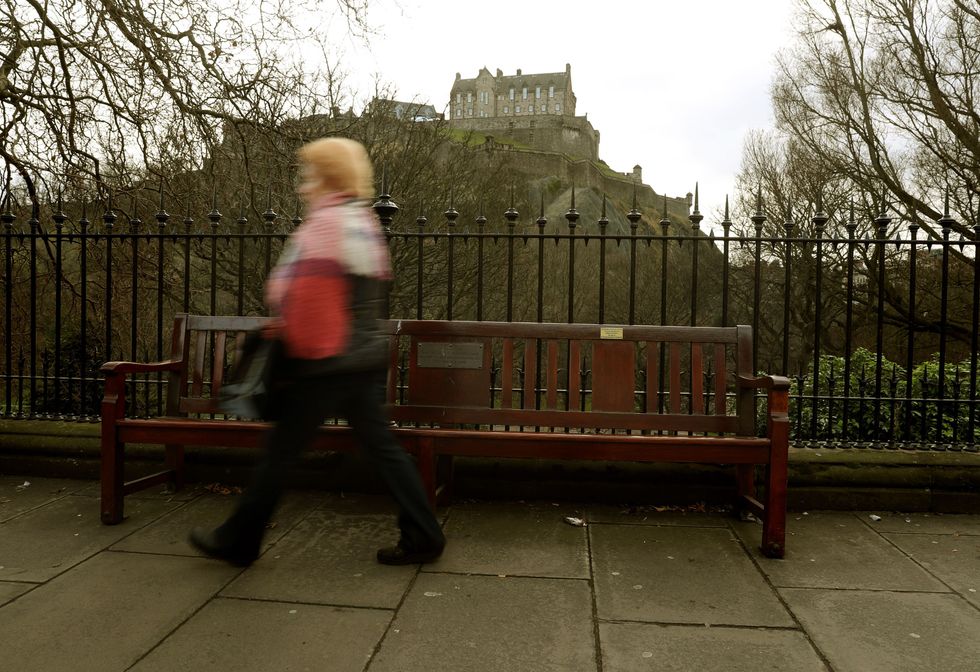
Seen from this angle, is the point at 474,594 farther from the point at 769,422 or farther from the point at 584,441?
the point at 769,422

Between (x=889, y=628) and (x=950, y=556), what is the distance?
113cm

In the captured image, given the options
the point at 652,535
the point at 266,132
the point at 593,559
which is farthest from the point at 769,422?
the point at 266,132

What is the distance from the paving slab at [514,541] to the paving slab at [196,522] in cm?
87

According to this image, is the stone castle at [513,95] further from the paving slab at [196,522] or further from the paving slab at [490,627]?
the paving slab at [490,627]

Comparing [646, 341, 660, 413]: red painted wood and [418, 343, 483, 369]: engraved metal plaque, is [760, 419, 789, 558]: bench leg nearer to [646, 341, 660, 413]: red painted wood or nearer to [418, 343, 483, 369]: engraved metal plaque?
[646, 341, 660, 413]: red painted wood

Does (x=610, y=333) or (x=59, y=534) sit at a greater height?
(x=610, y=333)

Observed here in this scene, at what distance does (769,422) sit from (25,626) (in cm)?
325

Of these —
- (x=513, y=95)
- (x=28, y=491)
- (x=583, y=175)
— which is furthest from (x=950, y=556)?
(x=513, y=95)

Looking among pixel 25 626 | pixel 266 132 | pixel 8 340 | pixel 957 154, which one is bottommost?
pixel 25 626

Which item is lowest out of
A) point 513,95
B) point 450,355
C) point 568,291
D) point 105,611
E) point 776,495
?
point 105,611

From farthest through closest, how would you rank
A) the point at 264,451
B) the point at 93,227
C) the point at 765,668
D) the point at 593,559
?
the point at 93,227, the point at 593,559, the point at 264,451, the point at 765,668

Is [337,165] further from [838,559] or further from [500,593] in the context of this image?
[838,559]

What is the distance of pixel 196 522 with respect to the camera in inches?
151

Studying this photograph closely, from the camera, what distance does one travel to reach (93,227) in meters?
8.62
